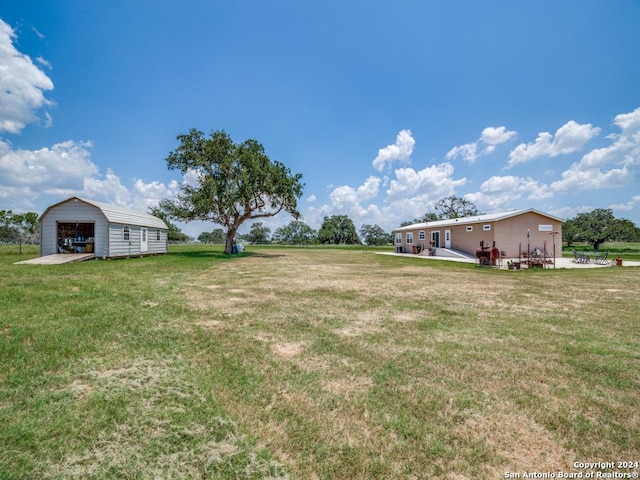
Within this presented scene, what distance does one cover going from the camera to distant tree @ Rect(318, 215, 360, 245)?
68625 mm

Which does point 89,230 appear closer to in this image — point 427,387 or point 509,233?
point 427,387

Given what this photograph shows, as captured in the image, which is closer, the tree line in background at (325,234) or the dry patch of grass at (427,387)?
the dry patch of grass at (427,387)

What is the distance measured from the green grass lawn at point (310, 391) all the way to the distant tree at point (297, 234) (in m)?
67.1

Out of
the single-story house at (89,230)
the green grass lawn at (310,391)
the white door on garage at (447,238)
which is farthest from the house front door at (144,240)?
the white door on garage at (447,238)

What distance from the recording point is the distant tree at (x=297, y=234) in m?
73.8

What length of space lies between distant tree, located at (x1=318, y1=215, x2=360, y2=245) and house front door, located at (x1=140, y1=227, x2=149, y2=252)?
4801 cm

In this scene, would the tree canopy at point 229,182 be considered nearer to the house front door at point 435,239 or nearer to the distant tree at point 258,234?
the house front door at point 435,239

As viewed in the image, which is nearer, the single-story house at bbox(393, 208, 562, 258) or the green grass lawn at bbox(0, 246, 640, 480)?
the green grass lawn at bbox(0, 246, 640, 480)

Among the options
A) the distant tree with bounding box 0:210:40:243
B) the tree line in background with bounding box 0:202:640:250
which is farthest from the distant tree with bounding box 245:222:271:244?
the distant tree with bounding box 0:210:40:243

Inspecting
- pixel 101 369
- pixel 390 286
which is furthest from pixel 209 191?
pixel 101 369

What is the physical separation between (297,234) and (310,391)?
7300cm

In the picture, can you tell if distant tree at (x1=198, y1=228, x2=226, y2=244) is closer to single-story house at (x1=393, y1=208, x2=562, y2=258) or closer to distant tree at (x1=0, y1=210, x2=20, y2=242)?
distant tree at (x1=0, y1=210, x2=20, y2=242)

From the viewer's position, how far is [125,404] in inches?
109

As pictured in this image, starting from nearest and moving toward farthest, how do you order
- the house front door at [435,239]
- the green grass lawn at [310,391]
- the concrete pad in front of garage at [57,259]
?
the green grass lawn at [310,391], the concrete pad in front of garage at [57,259], the house front door at [435,239]
